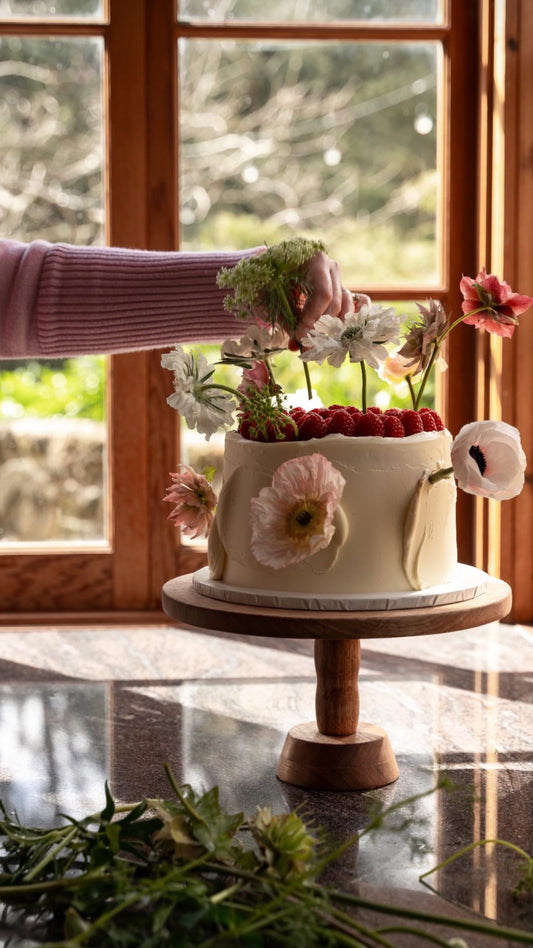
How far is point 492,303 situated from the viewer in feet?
4.23

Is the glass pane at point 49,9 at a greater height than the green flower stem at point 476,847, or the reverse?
the glass pane at point 49,9

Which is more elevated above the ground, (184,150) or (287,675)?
(184,150)

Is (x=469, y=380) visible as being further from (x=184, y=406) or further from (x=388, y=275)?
(x=184, y=406)

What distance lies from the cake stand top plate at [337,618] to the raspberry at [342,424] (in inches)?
7.5

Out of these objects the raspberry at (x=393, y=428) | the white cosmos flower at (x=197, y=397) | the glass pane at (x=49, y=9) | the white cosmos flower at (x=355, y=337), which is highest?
the glass pane at (x=49, y=9)

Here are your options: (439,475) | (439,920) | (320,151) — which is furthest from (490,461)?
(320,151)

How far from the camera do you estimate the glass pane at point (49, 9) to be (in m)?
2.13

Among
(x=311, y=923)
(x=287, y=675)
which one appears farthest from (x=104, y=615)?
(x=311, y=923)

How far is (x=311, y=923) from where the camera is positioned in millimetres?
878

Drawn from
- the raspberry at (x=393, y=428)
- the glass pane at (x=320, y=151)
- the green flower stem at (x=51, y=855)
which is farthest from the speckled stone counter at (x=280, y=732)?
the glass pane at (x=320, y=151)

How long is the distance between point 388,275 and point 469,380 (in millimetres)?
253

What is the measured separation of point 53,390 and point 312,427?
1.10 metres

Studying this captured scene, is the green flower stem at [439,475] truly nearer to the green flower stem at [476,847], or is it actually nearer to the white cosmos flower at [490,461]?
the white cosmos flower at [490,461]

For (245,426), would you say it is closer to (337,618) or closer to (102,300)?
(337,618)
